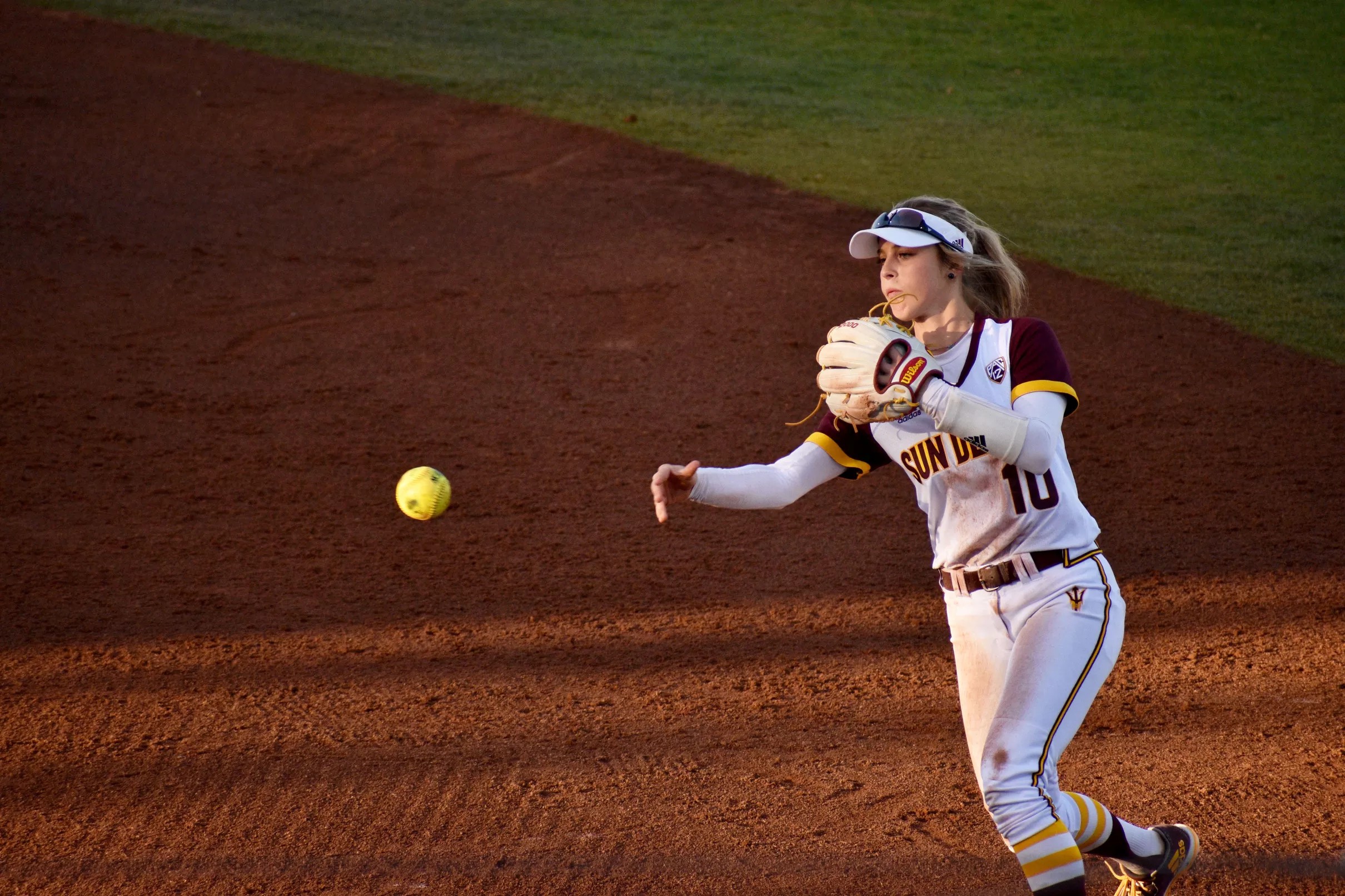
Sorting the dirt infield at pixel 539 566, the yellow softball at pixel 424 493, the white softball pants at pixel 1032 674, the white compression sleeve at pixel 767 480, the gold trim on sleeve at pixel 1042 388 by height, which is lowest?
the dirt infield at pixel 539 566

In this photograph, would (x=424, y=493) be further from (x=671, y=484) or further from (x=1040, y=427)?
(x=1040, y=427)

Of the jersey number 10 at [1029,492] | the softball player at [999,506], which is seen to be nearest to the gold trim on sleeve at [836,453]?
the softball player at [999,506]

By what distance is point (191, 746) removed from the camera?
4.66 meters

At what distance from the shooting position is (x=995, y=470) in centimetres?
326

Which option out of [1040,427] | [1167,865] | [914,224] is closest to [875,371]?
[1040,427]

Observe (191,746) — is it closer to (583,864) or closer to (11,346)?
(583,864)

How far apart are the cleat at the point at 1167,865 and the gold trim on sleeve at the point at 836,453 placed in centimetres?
130

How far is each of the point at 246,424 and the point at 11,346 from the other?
224 cm

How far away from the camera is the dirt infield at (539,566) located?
417 cm

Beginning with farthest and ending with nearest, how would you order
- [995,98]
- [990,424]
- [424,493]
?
[995,98]
[424,493]
[990,424]

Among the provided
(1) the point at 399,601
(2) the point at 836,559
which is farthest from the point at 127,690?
(2) the point at 836,559

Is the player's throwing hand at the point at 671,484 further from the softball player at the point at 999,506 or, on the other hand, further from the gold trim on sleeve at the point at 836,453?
the gold trim on sleeve at the point at 836,453

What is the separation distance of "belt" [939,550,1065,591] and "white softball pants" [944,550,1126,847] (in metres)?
0.02

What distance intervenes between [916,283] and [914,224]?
16 cm
